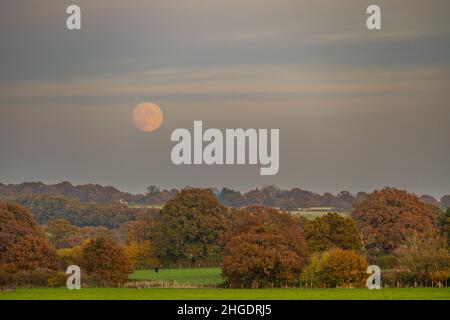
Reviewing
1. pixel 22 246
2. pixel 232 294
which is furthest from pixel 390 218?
pixel 22 246

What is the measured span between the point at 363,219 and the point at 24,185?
29630 mm

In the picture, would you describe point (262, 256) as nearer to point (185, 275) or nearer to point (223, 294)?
point (223, 294)

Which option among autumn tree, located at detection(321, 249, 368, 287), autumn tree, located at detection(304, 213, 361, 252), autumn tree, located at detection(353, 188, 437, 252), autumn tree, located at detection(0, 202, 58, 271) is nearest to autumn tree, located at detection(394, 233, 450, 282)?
autumn tree, located at detection(321, 249, 368, 287)

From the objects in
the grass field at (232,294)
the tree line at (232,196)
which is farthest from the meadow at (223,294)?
the tree line at (232,196)

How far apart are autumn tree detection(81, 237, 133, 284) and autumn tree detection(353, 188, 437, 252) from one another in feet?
59.5

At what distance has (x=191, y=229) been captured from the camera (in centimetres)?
6781

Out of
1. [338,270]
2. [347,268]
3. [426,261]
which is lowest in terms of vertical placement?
[338,270]

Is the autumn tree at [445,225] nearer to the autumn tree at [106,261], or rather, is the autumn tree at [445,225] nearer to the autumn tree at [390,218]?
the autumn tree at [390,218]

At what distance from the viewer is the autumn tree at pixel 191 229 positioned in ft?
223

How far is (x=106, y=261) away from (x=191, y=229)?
1368cm

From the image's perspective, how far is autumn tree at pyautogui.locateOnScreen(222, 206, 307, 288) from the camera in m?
51.4

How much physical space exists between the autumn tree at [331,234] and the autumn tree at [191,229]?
989cm

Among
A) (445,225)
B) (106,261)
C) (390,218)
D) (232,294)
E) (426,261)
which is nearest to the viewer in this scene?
(232,294)

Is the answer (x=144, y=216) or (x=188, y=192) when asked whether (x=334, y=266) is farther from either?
(x=144, y=216)
